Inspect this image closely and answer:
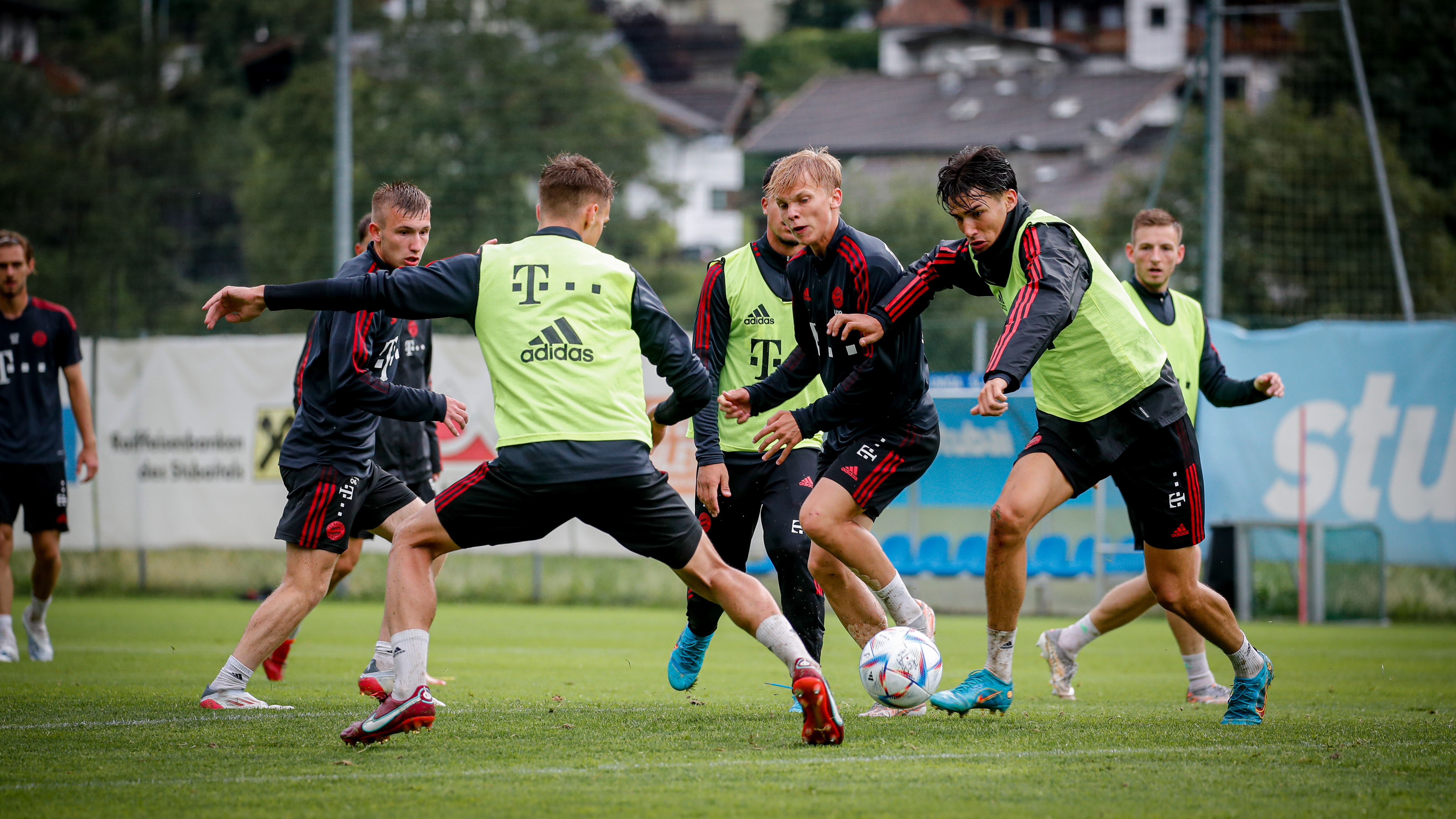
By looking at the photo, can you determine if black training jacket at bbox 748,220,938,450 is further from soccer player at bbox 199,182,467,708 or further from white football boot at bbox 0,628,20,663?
white football boot at bbox 0,628,20,663

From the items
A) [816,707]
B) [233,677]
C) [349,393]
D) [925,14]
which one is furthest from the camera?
[925,14]

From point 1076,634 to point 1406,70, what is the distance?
1559 cm

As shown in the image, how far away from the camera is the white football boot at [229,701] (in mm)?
6105

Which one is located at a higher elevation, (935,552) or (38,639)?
(38,639)

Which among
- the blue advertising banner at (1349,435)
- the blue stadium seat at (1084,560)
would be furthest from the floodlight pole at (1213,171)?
the blue stadium seat at (1084,560)

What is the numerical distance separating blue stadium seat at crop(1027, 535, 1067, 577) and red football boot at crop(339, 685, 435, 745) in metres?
8.97

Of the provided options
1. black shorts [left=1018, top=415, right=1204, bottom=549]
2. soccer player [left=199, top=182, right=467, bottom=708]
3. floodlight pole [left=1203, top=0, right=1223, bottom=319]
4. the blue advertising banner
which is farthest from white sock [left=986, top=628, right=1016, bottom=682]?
floodlight pole [left=1203, top=0, right=1223, bottom=319]

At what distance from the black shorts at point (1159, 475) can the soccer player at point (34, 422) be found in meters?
6.35

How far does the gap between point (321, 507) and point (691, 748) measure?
91.0 inches

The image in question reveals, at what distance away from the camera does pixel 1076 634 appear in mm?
7070

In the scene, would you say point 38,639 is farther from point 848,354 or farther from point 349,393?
point 848,354

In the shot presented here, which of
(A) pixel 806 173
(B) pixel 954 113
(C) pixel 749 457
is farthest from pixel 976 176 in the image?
(B) pixel 954 113

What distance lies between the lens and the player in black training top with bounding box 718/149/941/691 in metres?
5.74

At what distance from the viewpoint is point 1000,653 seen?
5660 millimetres
